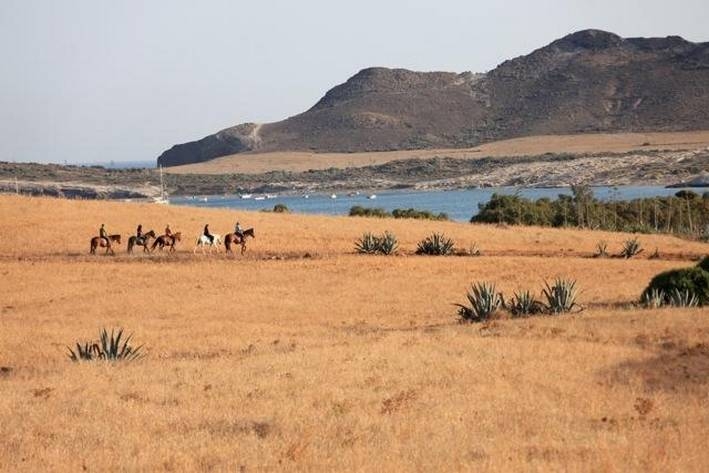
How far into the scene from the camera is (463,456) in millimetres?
11039

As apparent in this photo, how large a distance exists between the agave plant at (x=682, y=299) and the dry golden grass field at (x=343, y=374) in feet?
5.97

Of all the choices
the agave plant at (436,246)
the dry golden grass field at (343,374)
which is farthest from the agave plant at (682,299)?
the agave plant at (436,246)

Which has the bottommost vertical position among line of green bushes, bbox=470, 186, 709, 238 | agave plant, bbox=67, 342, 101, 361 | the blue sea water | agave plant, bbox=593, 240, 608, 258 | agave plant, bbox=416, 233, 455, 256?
the blue sea water

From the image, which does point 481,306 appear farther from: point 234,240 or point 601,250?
point 234,240

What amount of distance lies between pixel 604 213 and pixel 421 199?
201 feet

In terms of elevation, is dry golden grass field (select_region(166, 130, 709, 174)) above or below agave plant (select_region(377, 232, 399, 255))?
above

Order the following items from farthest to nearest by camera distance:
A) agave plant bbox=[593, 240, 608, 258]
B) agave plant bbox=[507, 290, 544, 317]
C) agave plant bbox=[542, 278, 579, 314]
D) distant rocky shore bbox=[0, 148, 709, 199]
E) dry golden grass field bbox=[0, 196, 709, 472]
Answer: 1. distant rocky shore bbox=[0, 148, 709, 199]
2. agave plant bbox=[593, 240, 608, 258]
3. agave plant bbox=[507, 290, 544, 317]
4. agave plant bbox=[542, 278, 579, 314]
5. dry golden grass field bbox=[0, 196, 709, 472]

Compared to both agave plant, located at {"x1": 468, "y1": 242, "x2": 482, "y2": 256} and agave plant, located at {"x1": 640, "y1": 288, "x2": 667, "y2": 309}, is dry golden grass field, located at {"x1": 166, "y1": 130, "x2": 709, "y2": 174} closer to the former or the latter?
agave plant, located at {"x1": 468, "y1": 242, "x2": 482, "y2": 256}

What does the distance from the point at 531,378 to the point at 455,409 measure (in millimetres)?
2239

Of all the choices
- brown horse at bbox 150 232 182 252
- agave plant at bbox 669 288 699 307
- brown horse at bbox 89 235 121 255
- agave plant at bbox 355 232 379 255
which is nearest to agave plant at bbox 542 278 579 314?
agave plant at bbox 669 288 699 307

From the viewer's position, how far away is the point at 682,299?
23.2 m

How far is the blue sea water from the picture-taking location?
101312mm

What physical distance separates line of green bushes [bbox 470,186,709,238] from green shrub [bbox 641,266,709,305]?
3104 cm

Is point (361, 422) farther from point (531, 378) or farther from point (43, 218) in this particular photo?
point (43, 218)
